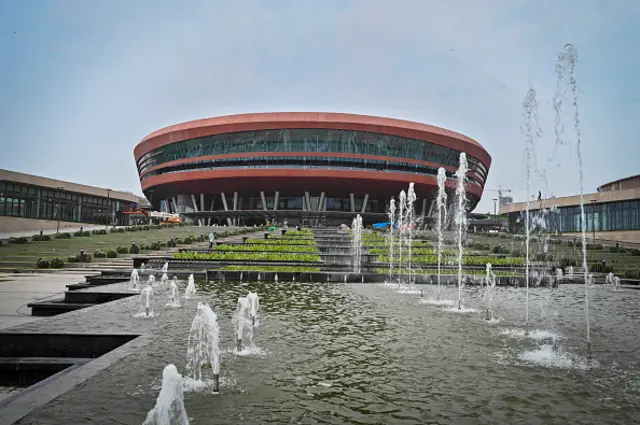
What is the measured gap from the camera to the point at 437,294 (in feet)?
48.0

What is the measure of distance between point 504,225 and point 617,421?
9945cm

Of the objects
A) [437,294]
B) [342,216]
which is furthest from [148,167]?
[437,294]

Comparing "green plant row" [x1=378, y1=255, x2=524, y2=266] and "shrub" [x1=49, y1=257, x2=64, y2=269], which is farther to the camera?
"green plant row" [x1=378, y1=255, x2=524, y2=266]

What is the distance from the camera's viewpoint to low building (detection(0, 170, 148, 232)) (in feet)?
171

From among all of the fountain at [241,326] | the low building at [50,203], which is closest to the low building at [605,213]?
the fountain at [241,326]

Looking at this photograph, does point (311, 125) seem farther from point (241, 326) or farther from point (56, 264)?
point (241, 326)

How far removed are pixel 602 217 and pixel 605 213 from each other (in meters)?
0.76

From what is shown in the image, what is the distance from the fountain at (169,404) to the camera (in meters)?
3.68

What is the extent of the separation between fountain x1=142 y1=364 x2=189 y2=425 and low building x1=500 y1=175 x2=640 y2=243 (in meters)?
51.4

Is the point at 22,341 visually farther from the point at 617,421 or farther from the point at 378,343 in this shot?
the point at 617,421

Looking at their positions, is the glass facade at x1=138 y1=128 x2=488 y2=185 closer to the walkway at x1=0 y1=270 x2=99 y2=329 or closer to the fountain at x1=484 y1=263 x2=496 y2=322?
the walkway at x1=0 y1=270 x2=99 y2=329

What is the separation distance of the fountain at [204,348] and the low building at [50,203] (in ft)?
176

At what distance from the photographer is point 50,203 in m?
59.8

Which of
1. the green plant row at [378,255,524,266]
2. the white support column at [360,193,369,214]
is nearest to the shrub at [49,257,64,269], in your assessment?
the green plant row at [378,255,524,266]
